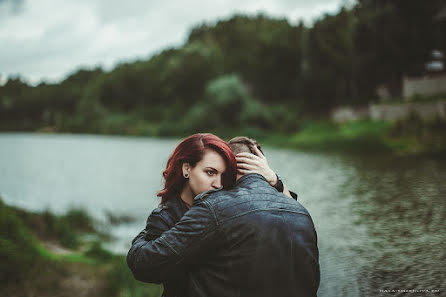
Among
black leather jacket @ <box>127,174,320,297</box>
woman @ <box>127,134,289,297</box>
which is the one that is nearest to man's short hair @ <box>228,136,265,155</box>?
woman @ <box>127,134,289,297</box>

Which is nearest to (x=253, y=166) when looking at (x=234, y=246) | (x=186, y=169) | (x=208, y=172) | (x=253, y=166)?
(x=253, y=166)

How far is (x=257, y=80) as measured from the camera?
194ft

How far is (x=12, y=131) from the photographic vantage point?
7994 cm

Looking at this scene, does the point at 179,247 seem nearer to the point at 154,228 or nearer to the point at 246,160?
the point at 154,228

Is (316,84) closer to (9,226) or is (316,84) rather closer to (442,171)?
(442,171)

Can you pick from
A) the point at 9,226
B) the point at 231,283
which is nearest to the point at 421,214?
the point at 231,283

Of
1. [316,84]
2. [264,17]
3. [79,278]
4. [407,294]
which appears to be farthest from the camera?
[264,17]

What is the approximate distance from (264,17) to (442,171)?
4218 inches

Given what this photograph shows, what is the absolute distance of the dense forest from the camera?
63.9 ft

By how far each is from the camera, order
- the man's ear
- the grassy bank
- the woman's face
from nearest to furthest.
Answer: the woman's face → the man's ear → the grassy bank

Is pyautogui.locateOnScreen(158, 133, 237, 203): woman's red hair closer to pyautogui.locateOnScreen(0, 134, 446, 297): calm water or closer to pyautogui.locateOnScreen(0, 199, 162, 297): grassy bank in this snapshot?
pyautogui.locateOnScreen(0, 134, 446, 297): calm water

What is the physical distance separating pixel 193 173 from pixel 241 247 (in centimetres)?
59

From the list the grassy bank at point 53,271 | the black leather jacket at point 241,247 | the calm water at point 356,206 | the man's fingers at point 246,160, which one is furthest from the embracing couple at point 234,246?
the grassy bank at point 53,271

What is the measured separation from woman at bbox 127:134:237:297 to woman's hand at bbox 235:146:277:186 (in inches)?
3.1
